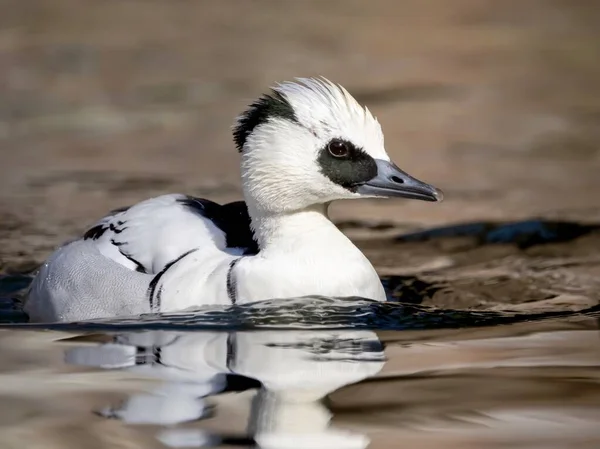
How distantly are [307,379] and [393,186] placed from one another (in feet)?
4.81

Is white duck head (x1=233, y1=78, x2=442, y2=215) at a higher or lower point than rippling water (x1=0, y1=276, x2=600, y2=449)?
higher

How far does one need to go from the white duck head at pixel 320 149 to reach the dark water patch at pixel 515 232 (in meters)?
2.73

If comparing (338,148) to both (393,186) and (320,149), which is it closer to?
(320,149)

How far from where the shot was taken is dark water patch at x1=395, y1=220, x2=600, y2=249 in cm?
883

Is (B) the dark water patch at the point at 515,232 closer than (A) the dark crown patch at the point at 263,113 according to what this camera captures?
No

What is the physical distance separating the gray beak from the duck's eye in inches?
6.4

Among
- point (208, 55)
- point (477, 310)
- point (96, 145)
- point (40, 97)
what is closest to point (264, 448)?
point (477, 310)

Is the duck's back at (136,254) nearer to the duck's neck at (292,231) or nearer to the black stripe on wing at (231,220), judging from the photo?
the black stripe on wing at (231,220)

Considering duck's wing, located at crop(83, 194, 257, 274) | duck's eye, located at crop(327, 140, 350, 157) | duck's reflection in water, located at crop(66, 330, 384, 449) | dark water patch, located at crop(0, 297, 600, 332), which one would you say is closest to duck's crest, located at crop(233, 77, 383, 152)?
duck's eye, located at crop(327, 140, 350, 157)

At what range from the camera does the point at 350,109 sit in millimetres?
6223

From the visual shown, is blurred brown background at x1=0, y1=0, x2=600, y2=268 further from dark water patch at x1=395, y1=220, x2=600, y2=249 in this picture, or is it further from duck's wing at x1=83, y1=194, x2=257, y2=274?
duck's wing at x1=83, y1=194, x2=257, y2=274

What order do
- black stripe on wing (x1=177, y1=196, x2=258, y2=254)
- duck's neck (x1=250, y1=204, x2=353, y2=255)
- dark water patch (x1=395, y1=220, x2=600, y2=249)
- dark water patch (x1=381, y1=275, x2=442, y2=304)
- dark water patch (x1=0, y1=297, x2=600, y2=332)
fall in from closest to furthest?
dark water patch (x1=0, y1=297, x2=600, y2=332), duck's neck (x1=250, y1=204, x2=353, y2=255), black stripe on wing (x1=177, y1=196, x2=258, y2=254), dark water patch (x1=381, y1=275, x2=442, y2=304), dark water patch (x1=395, y1=220, x2=600, y2=249)

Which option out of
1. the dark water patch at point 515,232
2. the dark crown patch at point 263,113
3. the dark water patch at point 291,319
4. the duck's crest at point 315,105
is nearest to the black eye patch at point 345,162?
the duck's crest at point 315,105

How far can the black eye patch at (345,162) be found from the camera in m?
6.22
